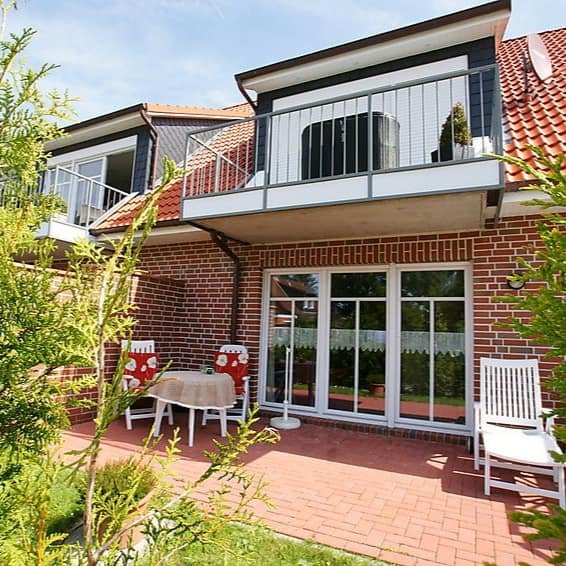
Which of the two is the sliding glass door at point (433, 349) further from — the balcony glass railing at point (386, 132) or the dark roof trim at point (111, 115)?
the dark roof trim at point (111, 115)

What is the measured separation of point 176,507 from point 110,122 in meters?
9.92

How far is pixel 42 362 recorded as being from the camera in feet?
4.69

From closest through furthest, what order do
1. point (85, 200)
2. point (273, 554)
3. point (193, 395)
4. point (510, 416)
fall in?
point (273, 554), point (510, 416), point (193, 395), point (85, 200)

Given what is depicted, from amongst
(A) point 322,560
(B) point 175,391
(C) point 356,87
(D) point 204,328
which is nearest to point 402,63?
(C) point 356,87

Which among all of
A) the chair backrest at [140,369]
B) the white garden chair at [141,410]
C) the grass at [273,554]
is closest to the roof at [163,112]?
the white garden chair at [141,410]

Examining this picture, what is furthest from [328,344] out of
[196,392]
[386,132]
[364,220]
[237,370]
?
[386,132]

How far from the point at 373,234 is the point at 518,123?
281 cm

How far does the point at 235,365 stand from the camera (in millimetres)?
6316

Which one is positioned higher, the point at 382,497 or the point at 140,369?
the point at 140,369

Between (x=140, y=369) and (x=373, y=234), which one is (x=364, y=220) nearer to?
(x=373, y=234)

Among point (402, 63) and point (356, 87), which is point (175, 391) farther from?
point (402, 63)

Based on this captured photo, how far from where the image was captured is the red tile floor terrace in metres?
2.82

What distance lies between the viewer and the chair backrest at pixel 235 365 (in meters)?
6.16

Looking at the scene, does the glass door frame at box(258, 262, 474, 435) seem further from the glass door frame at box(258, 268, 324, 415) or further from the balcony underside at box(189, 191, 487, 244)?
the balcony underside at box(189, 191, 487, 244)
